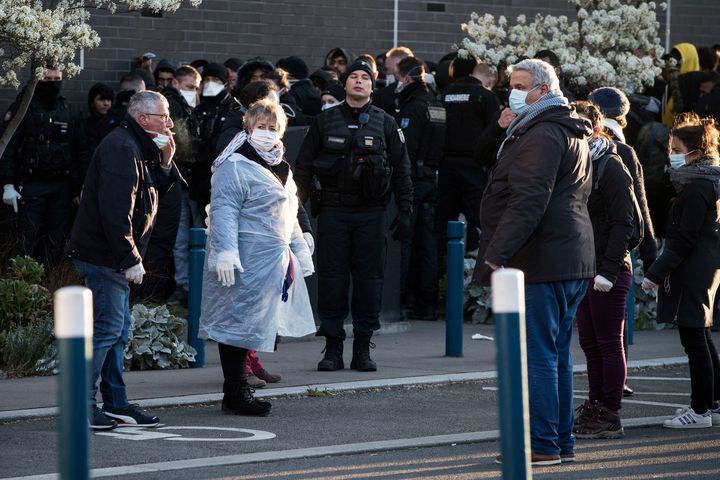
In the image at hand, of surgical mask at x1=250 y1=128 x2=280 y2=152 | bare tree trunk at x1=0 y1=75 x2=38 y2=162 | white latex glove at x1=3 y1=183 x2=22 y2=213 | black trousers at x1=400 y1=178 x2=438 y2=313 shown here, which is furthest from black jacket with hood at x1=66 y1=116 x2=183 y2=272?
black trousers at x1=400 y1=178 x2=438 y2=313

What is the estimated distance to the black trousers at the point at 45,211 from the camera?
13.6m

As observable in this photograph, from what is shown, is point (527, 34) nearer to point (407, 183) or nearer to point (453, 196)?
point (453, 196)

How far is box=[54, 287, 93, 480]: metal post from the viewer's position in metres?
4.16

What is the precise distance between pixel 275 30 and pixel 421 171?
14.4 feet

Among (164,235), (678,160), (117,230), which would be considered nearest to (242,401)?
(117,230)

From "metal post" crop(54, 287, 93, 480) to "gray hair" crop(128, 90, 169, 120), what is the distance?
452 centimetres

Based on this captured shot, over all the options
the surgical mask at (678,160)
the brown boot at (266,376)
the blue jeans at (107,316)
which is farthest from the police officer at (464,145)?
the blue jeans at (107,316)

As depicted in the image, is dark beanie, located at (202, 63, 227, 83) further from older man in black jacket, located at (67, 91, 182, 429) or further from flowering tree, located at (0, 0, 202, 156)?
older man in black jacket, located at (67, 91, 182, 429)

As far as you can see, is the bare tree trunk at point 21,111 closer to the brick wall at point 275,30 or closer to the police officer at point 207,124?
the police officer at point 207,124

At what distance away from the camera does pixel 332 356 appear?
10922 mm

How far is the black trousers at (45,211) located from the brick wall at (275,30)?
2036 mm

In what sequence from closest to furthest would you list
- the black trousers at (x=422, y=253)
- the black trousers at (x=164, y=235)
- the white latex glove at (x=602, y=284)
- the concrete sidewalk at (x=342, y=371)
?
the white latex glove at (x=602, y=284)
the concrete sidewalk at (x=342, y=371)
the black trousers at (x=164, y=235)
the black trousers at (x=422, y=253)

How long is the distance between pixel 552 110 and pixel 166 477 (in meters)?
2.66

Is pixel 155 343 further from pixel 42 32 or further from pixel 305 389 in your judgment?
pixel 42 32
